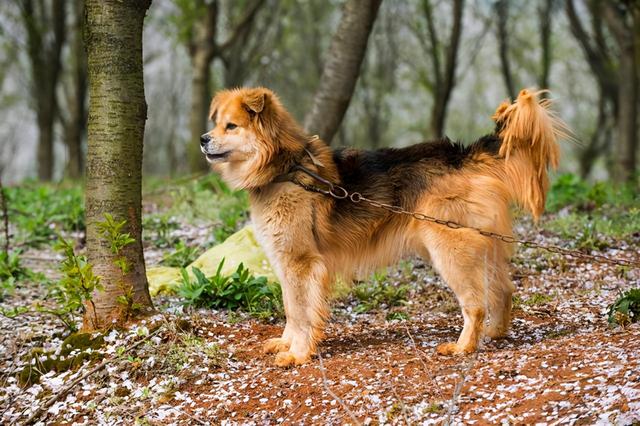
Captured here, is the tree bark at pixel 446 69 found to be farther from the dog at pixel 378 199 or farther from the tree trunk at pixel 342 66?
the dog at pixel 378 199

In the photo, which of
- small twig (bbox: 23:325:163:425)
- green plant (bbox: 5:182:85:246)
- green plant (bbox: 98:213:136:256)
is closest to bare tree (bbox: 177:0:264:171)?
green plant (bbox: 5:182:85:246)

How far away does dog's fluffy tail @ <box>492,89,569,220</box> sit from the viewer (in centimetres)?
484

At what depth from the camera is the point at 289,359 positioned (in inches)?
189

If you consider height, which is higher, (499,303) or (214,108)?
(214,108)

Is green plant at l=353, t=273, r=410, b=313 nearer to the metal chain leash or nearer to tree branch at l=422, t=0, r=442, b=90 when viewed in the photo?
the metal chain leash

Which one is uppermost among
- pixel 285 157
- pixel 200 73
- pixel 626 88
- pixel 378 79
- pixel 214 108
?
pixel 378 79

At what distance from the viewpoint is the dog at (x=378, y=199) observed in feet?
16.0

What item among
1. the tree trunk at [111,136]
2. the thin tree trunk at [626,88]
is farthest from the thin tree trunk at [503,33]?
the tree trunk at [111,136]

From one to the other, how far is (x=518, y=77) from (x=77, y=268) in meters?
31.2

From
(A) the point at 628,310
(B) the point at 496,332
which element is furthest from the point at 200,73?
(A) the point at 628,310

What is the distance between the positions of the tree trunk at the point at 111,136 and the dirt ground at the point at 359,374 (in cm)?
Answer: 34

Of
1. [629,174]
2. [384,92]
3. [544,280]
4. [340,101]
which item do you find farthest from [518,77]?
[544,280]

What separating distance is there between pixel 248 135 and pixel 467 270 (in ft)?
6.26

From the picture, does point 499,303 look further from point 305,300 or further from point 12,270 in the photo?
point 12,270
